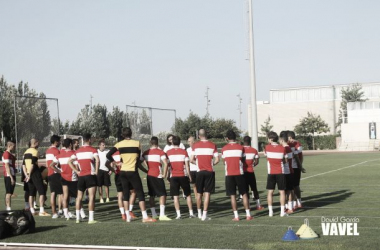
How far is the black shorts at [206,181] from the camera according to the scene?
14102 millimetres

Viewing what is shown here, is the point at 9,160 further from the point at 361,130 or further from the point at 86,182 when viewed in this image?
the point at 361,130

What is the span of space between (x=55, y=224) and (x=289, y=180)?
18.2ft

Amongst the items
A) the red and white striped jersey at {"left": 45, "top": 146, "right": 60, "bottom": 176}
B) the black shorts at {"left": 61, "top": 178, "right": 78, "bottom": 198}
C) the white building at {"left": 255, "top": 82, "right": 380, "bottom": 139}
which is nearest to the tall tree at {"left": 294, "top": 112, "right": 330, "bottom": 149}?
the white building at {"left": 255, "top": 82, "right": 380, "bottom": 139}

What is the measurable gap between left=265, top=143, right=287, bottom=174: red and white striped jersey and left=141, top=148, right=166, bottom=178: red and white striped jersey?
2.44 meters

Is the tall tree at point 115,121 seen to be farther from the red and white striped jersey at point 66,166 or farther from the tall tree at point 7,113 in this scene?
the red and white striped jersey at point 66,166

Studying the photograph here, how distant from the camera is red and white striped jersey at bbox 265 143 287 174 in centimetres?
1450

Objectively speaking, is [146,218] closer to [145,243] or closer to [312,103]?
[145,243]

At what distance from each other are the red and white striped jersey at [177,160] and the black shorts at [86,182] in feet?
5.85

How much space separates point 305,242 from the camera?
1034 cm

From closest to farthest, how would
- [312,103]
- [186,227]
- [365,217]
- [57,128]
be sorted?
1. [186,227]
2. [365,217]
3. [57,128]
4. [312,103]

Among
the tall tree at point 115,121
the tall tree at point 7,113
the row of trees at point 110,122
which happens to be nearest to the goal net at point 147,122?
the row of trees at point 110,122

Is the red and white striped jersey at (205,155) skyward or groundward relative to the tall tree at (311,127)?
groundward

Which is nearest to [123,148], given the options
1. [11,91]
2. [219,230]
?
[219,230]

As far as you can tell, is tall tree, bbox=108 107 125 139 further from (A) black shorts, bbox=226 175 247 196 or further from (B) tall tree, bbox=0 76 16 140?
(A) black shorts, bbox=226 175 247 196
